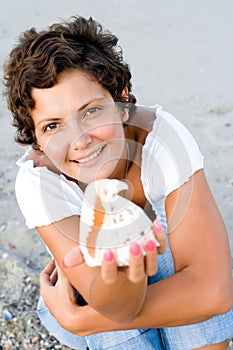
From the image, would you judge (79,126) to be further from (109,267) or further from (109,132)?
(109,267)

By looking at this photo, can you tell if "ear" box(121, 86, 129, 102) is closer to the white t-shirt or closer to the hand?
the white t-shirt

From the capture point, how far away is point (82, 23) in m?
1.62

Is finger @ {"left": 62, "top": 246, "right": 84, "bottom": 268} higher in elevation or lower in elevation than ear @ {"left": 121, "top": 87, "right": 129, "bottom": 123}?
higher

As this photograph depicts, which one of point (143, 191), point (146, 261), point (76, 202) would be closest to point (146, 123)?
point (143, 191)

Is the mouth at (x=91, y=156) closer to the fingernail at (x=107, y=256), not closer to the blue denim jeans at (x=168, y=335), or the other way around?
the blue denim jeans at (x=168, y=335)

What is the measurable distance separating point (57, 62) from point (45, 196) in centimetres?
34

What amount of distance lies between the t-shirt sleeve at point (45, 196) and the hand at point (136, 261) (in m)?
0.46

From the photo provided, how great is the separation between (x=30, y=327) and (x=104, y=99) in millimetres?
866

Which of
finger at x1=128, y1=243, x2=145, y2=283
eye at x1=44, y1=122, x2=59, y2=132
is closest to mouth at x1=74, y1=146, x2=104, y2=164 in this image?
eye at x1=44, y1=122, x2=59, y2=132

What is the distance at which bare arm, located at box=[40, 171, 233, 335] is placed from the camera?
4.83ft

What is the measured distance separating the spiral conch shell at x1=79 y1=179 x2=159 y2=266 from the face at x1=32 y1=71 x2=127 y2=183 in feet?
1.15

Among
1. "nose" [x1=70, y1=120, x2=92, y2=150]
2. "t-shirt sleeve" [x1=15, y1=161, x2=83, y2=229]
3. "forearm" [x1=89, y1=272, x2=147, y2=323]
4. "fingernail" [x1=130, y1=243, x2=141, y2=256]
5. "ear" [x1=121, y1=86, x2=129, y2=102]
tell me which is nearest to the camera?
"fingernail" [x1=130, y1=243, x2=141, y2=256]

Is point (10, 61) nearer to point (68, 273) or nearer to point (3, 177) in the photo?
point (68, 273)

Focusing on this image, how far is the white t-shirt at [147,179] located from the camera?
5.13ft
